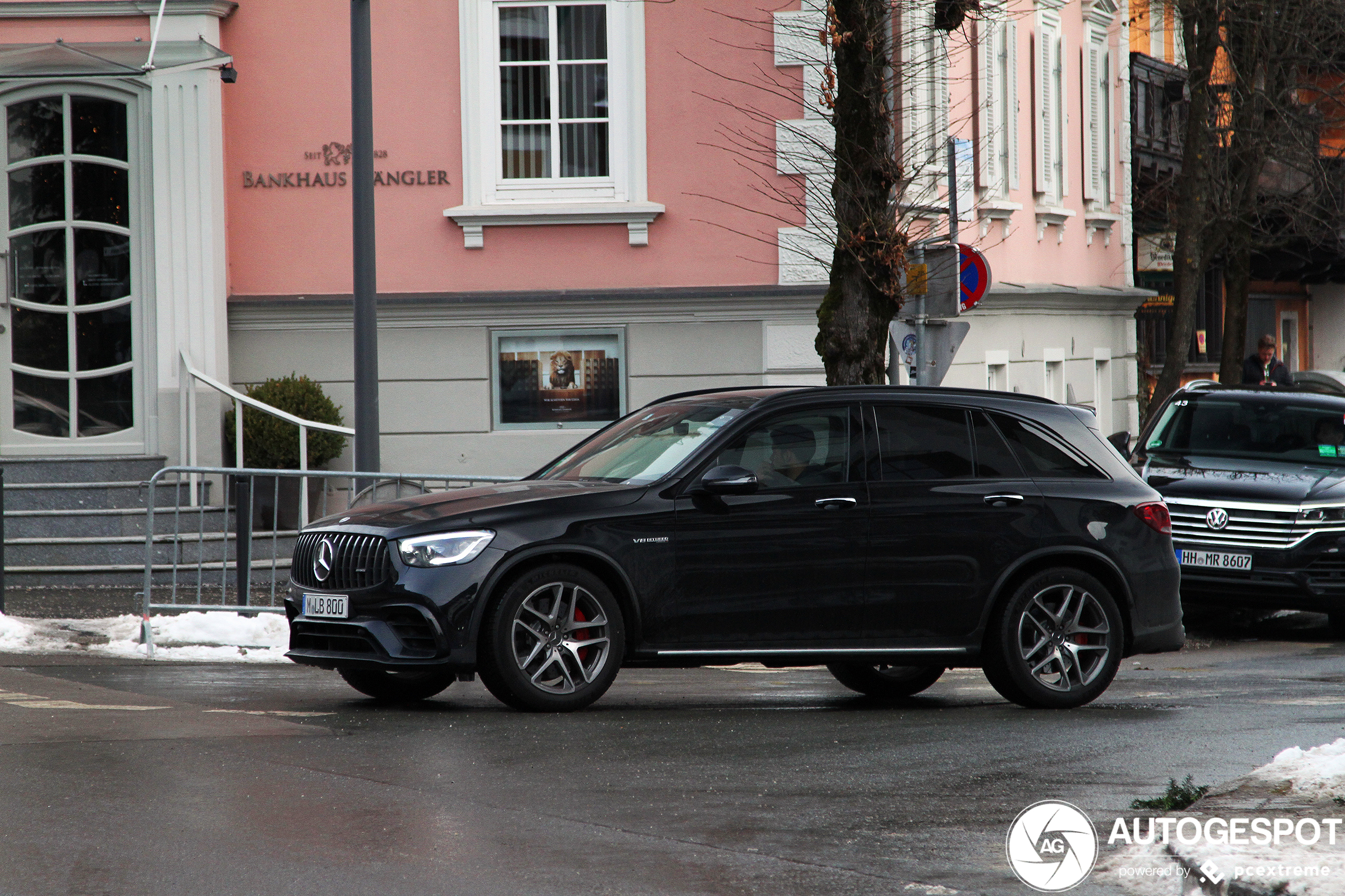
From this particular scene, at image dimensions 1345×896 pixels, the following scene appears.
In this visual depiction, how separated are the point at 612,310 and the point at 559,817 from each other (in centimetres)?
1145

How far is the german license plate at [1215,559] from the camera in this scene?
45.0 feet

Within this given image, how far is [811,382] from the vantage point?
17328 mm

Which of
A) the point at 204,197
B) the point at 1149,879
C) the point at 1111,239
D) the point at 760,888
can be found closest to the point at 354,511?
the point at 760,888

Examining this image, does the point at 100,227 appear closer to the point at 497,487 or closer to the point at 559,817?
the point at 497,487

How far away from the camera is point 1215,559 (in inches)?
544

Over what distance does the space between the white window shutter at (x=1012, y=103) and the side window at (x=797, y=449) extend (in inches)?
629

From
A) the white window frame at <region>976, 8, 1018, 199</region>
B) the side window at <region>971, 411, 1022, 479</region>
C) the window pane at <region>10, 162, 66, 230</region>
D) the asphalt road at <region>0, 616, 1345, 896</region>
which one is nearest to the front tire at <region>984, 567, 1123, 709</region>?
the asphalt road at <region>0, 616, 1345, 896</region>

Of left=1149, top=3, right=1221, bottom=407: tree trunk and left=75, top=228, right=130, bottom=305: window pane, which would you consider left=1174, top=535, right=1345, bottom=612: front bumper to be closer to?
left=75, top=228, right=130, bottom=305: window pane

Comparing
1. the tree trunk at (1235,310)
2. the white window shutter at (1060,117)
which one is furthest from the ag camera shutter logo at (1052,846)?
the tree trunk at (1235,310)

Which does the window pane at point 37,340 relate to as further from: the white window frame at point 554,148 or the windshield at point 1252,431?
the windshield at point 1252,431

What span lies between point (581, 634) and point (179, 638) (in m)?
4.46

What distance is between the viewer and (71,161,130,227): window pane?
55.0 feet

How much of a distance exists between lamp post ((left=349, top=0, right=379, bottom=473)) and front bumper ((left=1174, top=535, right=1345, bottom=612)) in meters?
6.16

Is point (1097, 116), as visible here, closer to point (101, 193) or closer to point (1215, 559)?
point (1215, 559)
